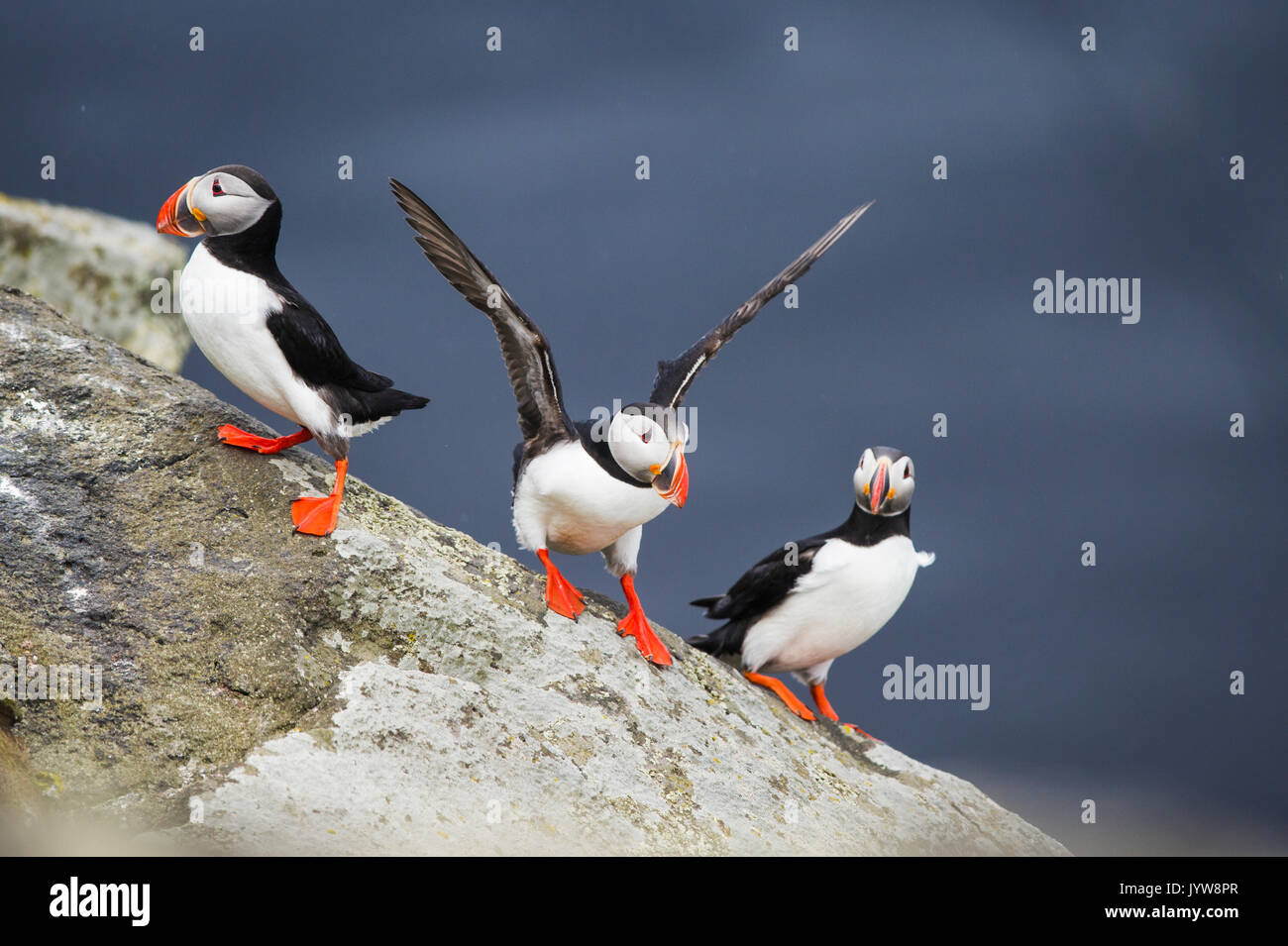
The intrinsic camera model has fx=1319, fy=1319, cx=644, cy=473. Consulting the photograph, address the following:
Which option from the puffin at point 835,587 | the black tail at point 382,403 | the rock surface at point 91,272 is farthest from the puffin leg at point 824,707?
the rock surface at point 91,272

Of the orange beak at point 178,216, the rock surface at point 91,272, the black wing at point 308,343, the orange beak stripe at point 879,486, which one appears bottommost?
the orange beak stripe at point 879,486

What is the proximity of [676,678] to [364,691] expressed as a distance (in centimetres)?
166

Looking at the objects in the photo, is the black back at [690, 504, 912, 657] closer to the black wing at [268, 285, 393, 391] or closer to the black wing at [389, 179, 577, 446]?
the black wing at [389, 179, 577, 446]

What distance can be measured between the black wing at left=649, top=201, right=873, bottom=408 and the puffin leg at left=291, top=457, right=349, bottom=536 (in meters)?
1.95

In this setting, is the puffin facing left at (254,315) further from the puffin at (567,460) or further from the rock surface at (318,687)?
the puffin at (567,460)

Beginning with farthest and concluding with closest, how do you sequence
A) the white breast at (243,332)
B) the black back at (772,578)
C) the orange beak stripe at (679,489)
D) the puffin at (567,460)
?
the black back at (772,578)
the orange beak stripe at (679,489)
the puffin at (567,460)
the white breast at (243,332)

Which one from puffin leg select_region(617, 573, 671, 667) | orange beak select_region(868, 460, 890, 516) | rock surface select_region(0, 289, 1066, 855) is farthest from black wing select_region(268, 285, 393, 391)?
orange beak select_region(868, 460, 890, 516)

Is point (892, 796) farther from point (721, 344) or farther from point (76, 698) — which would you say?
point (76, 698)

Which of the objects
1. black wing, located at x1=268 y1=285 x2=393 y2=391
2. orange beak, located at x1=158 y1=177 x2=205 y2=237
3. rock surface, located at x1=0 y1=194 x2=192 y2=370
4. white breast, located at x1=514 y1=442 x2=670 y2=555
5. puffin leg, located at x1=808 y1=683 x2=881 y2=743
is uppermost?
rock surface, located at x1=0 y1=194 x2=192 y2=370

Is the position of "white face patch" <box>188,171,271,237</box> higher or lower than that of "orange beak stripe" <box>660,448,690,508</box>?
higher

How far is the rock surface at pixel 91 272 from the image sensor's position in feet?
37.8

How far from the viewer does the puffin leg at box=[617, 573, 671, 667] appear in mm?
6086

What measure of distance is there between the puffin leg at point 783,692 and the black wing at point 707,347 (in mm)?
1602

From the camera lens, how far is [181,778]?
453 centimetres
